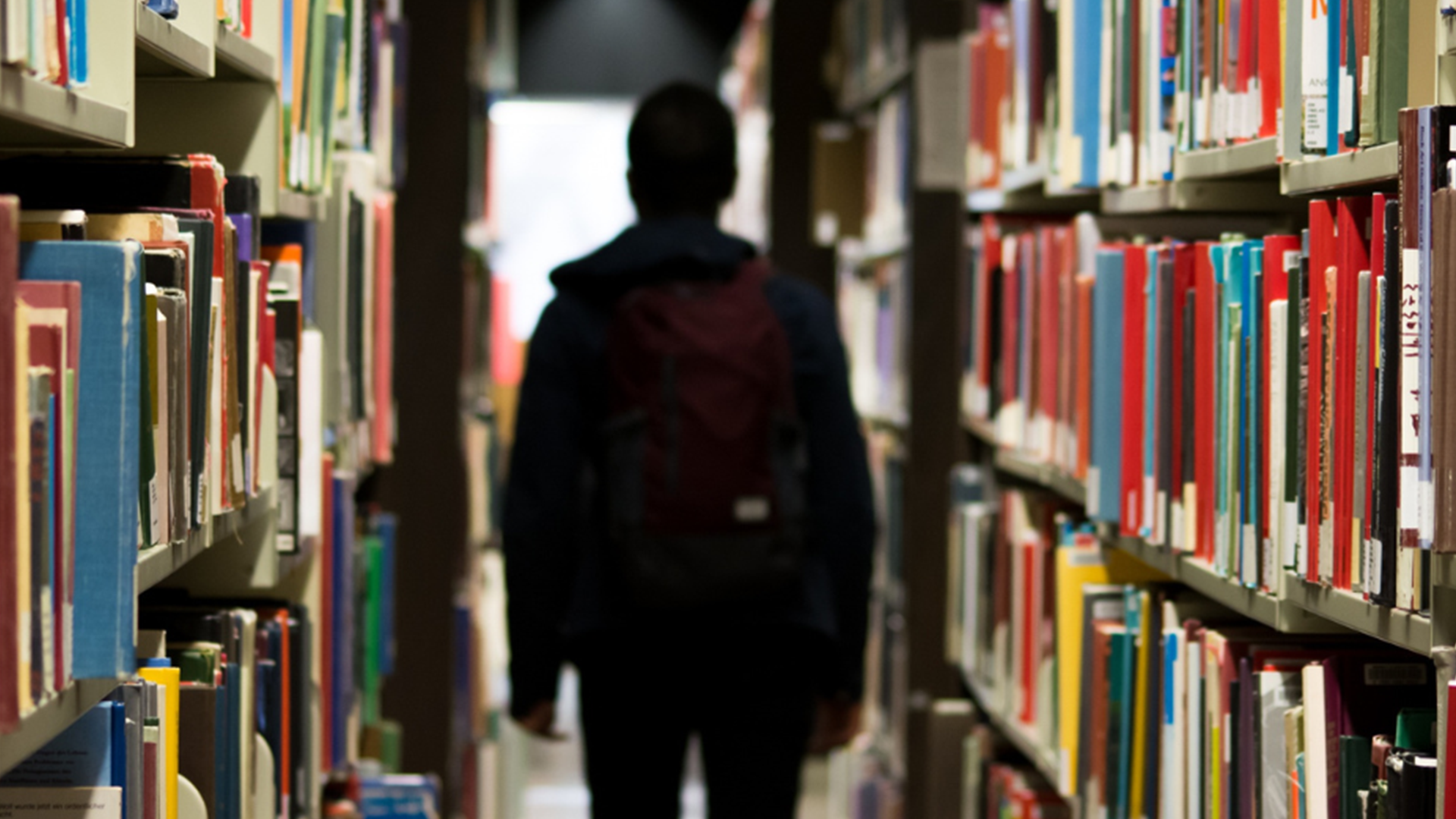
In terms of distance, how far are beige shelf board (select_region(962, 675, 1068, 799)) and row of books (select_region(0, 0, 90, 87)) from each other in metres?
1.58

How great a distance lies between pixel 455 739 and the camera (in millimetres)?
3580

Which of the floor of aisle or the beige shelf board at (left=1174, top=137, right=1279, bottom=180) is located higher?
the beige shelf board at (left=1174, top=137, right=1279, bottom=180)

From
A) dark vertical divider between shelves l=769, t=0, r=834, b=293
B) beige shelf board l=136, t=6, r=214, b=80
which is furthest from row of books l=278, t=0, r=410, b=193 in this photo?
dark vertical divider between shelves l=769, t=0, r=834, b=293

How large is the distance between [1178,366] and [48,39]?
1.16 meters

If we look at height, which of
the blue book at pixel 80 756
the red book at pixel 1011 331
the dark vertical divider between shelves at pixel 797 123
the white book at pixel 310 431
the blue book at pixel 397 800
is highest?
the dark vertical divider between shelves at pixel 797 123

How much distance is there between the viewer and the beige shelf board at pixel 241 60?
1.52m

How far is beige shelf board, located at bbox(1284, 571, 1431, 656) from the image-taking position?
45.2 inches

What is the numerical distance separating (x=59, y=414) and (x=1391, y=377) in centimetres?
89

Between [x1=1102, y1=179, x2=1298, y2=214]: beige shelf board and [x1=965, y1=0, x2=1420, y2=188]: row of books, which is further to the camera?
[x1=1102, y1=179, x2=1298, y2=214]: beige shelf board

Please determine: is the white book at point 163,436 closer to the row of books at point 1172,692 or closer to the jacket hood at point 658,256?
the row of books at point 1172,692

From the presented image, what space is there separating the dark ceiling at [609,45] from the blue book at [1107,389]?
228 inches

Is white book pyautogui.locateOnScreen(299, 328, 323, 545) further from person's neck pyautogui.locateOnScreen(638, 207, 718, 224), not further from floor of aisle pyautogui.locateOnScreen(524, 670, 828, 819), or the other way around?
floor of aisle pyautogui.locateOnScreen(524, 670, 828, 819)

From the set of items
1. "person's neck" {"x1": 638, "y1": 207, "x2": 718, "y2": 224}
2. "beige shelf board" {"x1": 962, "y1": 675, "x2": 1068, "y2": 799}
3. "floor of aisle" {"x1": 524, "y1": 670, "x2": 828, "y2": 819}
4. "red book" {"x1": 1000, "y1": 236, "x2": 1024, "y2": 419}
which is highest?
"person's neck" {"x1": 638, "y1": 207, "x2": 718, "y2": 224}

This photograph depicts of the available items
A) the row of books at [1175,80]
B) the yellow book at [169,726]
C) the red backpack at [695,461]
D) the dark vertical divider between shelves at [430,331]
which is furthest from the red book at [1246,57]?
the dark vertical divider between shelves at [430,331]
